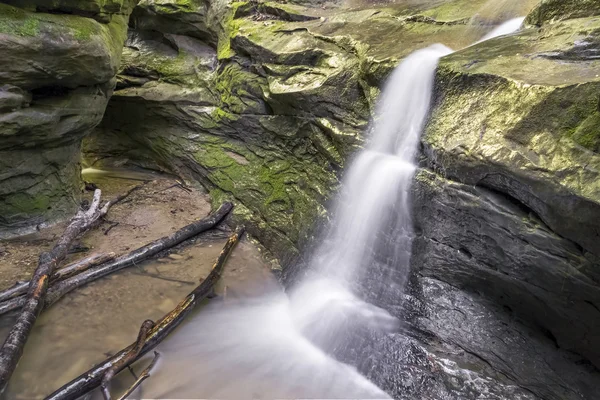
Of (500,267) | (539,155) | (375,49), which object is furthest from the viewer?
(375,49)

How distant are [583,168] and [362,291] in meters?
2.82

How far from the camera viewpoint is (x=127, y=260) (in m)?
5.36

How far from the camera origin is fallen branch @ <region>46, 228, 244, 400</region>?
→ 3361 millimetres

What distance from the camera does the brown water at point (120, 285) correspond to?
3713 millimetres

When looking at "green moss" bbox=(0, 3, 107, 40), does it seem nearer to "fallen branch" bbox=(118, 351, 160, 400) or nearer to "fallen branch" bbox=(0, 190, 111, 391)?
"fallen branch" bbox=(0, 190, 111, 391)

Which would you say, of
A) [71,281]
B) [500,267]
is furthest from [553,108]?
[71,281]

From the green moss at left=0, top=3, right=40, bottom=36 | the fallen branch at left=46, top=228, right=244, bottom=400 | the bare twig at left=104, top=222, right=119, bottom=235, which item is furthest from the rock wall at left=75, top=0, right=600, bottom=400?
the green moss at left=0, top=3, right=40, bottom=36

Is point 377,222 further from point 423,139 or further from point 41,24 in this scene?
point 41,24

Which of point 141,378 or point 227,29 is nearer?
point 141,378

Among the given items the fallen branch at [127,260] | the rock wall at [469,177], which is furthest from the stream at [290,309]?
the rock wall at [469,177]

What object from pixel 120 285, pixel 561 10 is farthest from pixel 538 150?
pixel 120 285

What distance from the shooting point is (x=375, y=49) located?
5.45 m

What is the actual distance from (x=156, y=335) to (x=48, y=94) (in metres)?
4.25

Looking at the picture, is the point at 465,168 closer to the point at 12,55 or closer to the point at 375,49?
the point at 375,49
